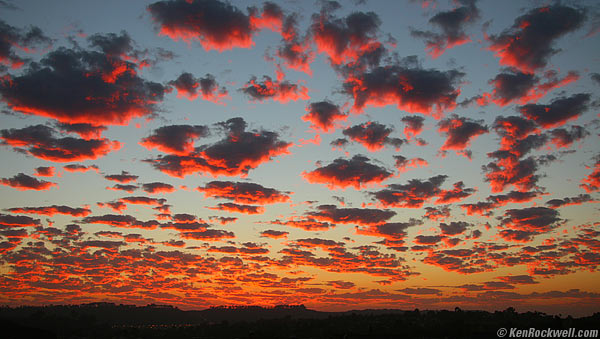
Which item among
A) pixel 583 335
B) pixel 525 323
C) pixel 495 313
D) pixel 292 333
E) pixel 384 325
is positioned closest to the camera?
pixel 583 335

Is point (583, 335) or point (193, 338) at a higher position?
point (583, 335)

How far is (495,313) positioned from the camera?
420ft

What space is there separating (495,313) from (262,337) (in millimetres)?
74421

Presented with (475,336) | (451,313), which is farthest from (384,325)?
(475,336)

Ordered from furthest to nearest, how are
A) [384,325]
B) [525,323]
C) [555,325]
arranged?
[384,325] < [525,323] < [555,325]

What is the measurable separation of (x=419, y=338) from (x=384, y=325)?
3210 cm

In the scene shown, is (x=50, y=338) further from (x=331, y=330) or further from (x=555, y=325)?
(x=555, y=325)

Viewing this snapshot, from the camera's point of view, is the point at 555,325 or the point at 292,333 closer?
the point at 555,325

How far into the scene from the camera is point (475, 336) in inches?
3295

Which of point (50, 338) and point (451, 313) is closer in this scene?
point (50, 338)

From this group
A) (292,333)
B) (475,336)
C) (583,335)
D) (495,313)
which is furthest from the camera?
(292,333)

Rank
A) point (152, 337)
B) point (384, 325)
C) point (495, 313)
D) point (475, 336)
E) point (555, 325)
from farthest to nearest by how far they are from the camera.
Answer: point (152, 337), point (495, 313), point (384, 325), point (555, 325), point (475, 336)

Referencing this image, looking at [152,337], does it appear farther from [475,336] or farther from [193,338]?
[475,336]

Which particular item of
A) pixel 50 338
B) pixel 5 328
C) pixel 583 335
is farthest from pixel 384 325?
pixel 5 328
